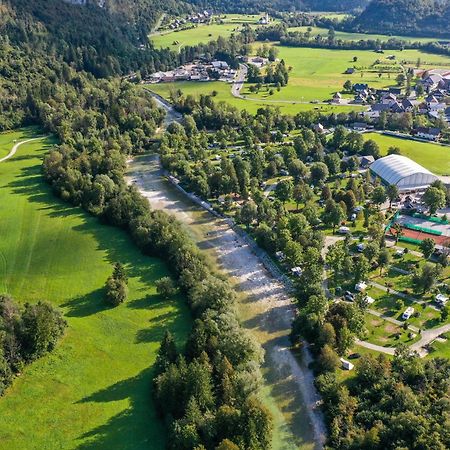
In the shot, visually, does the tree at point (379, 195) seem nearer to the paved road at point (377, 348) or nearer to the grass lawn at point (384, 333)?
the grass lawn at point (384, 333)

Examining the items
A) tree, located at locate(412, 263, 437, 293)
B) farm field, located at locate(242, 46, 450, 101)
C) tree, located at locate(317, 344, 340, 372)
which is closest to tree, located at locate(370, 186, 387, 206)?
tree, located at locate(412, 263, 437, 293)

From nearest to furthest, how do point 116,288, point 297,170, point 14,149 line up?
point 116,288 → point 297,170 → point 14,149

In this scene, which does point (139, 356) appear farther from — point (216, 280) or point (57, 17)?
point (57, 17)

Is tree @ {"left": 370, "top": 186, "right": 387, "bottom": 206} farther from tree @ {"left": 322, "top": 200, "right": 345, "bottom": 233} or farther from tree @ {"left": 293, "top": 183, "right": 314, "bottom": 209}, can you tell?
tree @ {"left": 293, "top": 183, "right": 314, "bottom": 209}

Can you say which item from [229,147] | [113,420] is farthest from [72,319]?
[229,147]

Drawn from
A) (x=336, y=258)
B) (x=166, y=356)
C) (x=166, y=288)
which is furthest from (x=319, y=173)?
(x=166, y=356)

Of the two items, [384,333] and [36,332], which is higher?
[36,332]

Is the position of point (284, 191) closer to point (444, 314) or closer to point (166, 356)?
point (444, 314)

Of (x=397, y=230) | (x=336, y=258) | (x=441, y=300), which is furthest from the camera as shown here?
(x=397, y=230)
